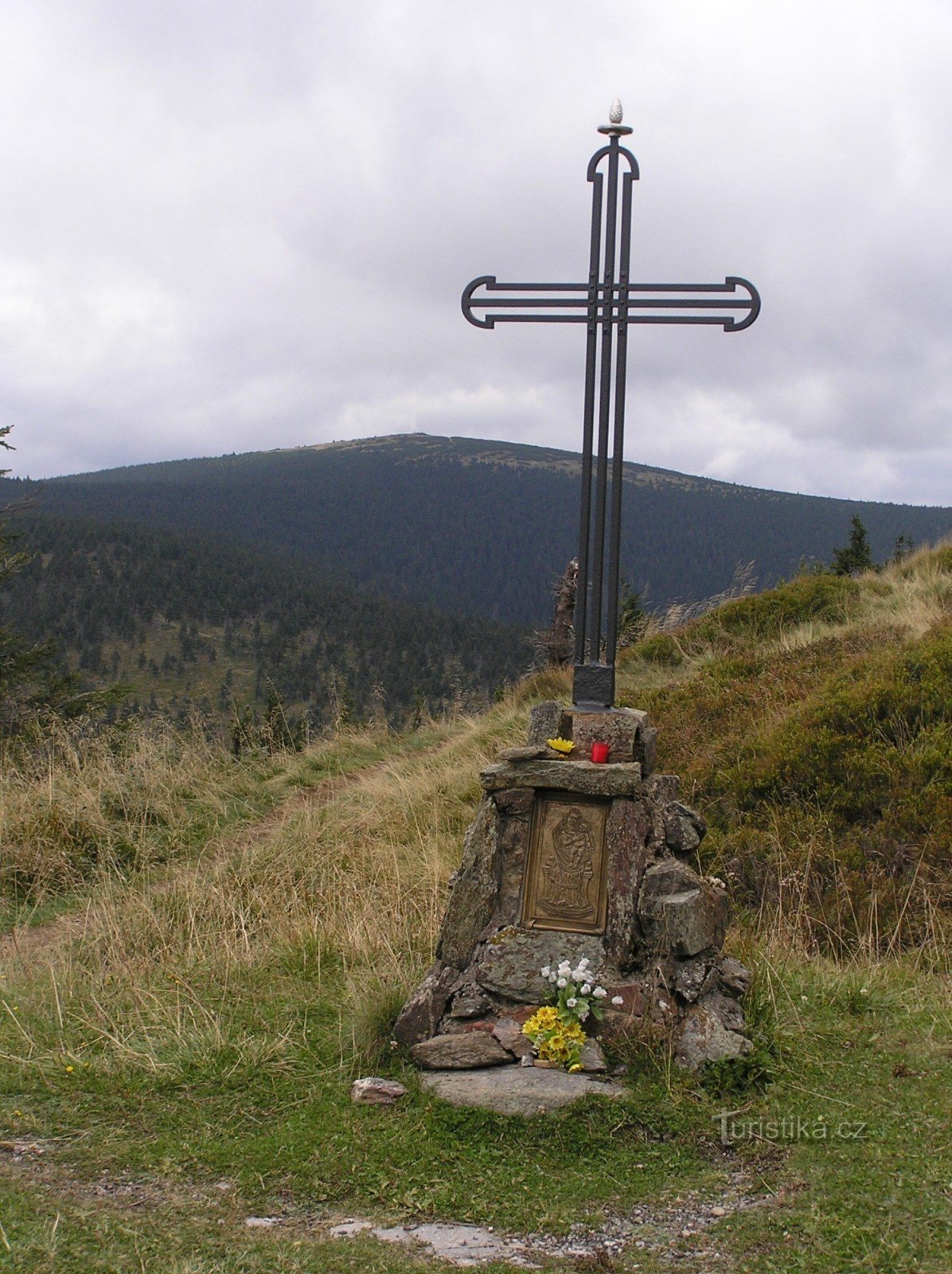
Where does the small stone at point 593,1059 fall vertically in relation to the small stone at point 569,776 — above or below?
below

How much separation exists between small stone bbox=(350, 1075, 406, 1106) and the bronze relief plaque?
78cm

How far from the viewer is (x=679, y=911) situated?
12.6 ft

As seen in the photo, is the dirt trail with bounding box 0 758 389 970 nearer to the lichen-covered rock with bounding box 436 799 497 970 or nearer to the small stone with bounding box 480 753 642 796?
the lichen-covered rock with bounding box 436 799 497 970

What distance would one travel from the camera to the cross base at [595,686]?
4.16 m

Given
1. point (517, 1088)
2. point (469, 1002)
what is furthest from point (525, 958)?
point (517, 1088)

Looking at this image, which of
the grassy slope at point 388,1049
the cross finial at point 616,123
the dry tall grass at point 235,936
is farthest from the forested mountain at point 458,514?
the cross finial at point 616,123

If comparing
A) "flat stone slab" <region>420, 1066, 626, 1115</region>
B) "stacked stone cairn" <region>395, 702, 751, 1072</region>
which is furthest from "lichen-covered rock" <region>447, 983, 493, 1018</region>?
"flat stone slab" <region>420, 1066, 626, 1115</region>

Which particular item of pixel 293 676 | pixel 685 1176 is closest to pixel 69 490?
pixel 293 676

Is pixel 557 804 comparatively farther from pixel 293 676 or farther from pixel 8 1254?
pixel 293 676

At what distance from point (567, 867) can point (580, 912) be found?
180 mm

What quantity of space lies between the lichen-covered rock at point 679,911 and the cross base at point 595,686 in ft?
2.22

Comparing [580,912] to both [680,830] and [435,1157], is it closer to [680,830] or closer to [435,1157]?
[680,830]

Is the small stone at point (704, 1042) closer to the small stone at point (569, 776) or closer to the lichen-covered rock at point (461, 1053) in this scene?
the lichen-covered rock at point (461, 1053)

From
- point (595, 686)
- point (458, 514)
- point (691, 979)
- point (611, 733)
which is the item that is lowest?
point (691, 979)
